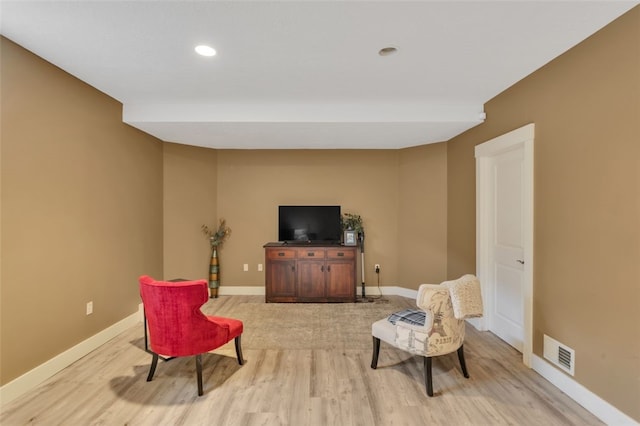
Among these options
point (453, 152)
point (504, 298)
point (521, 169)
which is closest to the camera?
point (521, 169)

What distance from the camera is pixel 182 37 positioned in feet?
6.66

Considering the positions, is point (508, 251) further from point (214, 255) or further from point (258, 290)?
point (214, 255)

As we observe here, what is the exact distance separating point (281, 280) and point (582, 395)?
3.47 m

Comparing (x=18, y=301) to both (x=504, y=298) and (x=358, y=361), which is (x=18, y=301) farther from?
(x=504, y=298)

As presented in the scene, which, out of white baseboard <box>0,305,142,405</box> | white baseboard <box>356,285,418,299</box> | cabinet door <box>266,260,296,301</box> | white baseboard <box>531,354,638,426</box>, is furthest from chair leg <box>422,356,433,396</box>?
white baseboard <box>0,305,142,405</box>

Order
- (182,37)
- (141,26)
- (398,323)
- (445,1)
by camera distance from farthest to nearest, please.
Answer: (398,323) → (182,37) → (141,26) → (445,1)

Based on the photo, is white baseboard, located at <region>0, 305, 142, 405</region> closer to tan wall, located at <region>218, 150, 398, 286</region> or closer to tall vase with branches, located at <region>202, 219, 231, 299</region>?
tall vase with branches, located at <region>202, 219, 231, 299</region>

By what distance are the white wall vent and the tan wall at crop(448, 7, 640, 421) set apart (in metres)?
0.05

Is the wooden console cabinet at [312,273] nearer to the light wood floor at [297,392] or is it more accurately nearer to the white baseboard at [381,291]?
the white baseboard at [381,291]

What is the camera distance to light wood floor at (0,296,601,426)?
1965 millimetres

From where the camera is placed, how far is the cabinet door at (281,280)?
14.6ft

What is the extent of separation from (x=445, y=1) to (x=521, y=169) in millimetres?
1846

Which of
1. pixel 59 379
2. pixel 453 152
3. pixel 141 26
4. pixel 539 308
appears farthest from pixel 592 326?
pixel 59 379

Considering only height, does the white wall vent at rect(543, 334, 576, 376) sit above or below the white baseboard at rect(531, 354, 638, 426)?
above
